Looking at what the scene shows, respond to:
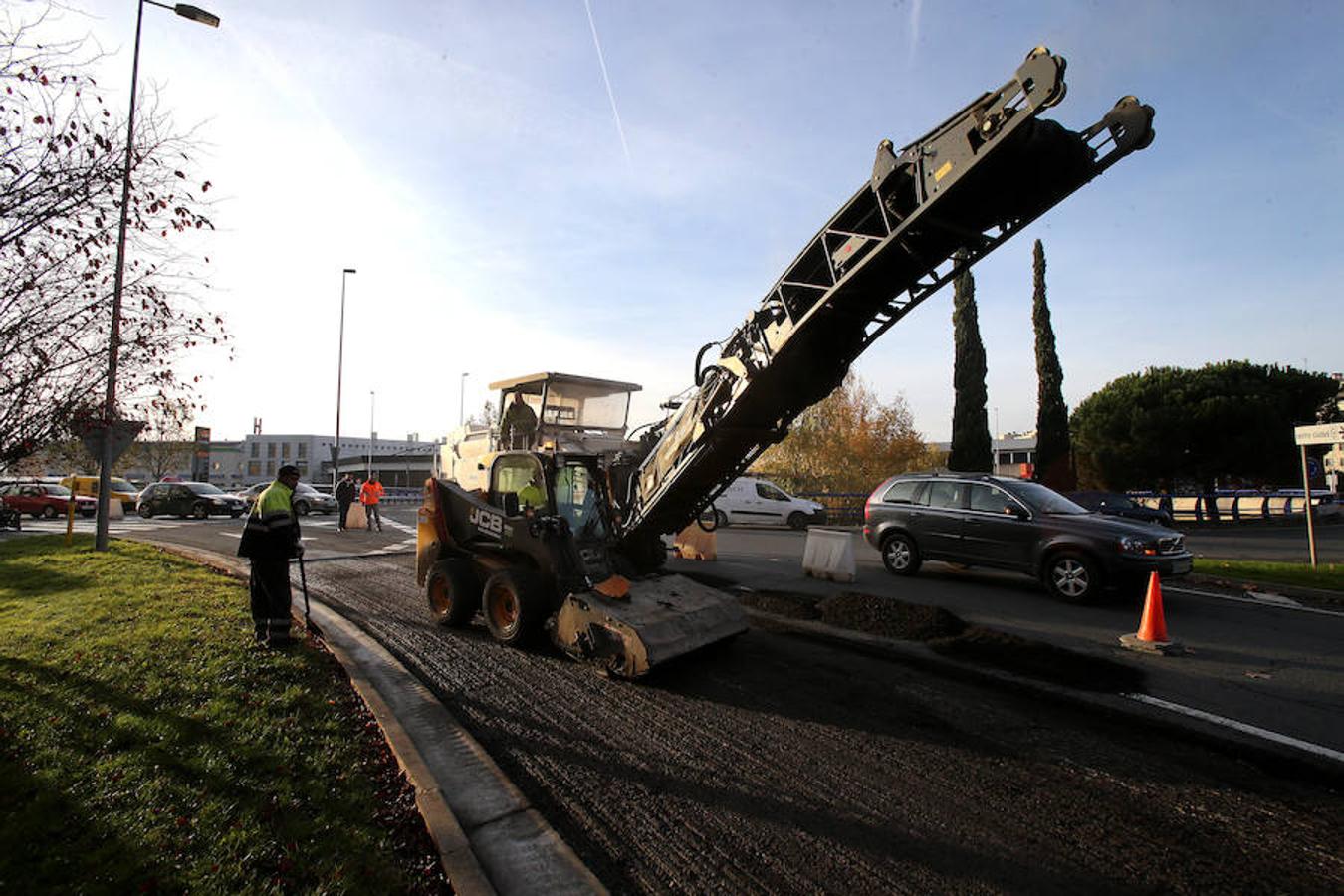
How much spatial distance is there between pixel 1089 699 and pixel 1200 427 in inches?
1319

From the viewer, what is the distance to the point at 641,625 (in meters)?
5.48

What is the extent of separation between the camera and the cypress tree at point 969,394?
2836 cm

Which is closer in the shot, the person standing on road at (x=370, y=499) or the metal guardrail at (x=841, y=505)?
the person standing on road at (x=370, y=499)

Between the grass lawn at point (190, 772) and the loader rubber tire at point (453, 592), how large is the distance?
1.50m

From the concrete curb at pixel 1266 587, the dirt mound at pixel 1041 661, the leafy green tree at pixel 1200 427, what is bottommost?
the dirt mound at pixel 1041 661

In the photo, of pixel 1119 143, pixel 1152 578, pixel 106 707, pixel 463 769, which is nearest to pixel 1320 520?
pixel 1152 578

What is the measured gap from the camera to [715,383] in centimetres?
659

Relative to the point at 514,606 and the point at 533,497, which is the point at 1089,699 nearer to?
the point at 514,606

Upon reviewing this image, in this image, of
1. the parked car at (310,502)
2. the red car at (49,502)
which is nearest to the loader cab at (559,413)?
the parked car at (310,502)

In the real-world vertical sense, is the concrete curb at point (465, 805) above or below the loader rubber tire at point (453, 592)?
below

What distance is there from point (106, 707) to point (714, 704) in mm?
4070

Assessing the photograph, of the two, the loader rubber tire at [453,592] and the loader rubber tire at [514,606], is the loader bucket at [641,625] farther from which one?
the loader rubber tire at [453,592]

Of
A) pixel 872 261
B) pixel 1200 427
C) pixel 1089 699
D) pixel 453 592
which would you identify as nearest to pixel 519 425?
pixel 453 592

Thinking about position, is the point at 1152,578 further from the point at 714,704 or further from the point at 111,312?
the point at 111,312
